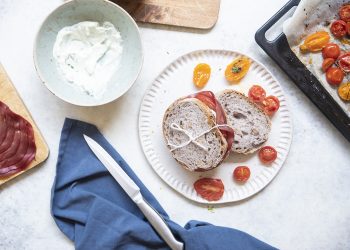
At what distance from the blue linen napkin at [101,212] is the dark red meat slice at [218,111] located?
0.30m

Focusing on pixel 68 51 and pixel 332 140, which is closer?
pixel 68 51

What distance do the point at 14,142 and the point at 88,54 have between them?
38cm

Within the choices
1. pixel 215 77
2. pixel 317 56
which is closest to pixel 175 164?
pixel 215 77

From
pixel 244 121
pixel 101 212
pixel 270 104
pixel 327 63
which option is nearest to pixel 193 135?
pixel 244 121

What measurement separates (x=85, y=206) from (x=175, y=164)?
34cm

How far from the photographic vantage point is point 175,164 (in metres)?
1.68

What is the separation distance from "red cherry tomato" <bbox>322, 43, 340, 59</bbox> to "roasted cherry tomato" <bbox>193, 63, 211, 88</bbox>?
40 centimetres

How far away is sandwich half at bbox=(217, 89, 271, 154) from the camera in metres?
1.63

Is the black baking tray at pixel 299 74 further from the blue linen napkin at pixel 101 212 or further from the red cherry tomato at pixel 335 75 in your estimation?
the blue linen napkin at pixel 101 212

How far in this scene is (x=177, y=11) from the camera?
168 centimetres

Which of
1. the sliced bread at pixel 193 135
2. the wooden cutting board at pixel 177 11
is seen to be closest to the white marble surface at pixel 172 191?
the wooden cutting board at pixel 177 11

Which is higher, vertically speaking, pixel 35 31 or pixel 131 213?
pixel 35 31

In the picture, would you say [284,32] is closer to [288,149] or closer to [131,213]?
[288,149]

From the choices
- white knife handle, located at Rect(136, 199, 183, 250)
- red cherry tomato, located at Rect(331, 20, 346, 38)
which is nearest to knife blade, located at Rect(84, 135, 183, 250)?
white knife handle, located at Rect(136, 199, 183, 250)
